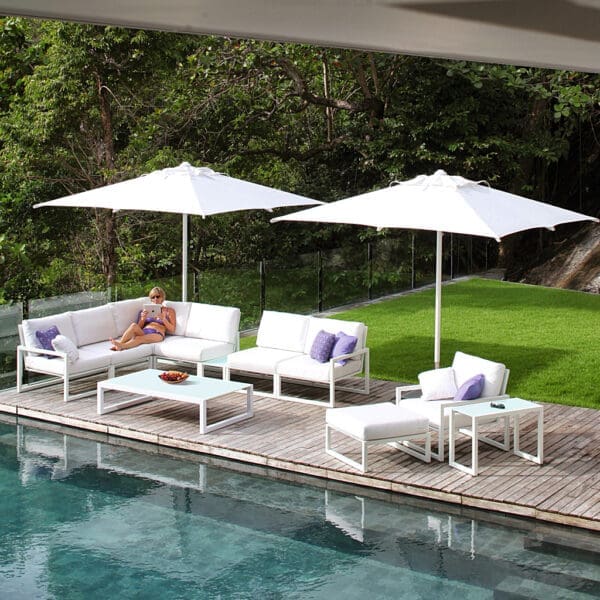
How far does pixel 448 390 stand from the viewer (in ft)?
26.7

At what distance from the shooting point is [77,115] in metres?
16.8

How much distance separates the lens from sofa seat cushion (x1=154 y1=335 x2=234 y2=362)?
33.9ft

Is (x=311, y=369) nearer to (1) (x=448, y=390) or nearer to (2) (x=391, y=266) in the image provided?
(1) (x=448, y=390)

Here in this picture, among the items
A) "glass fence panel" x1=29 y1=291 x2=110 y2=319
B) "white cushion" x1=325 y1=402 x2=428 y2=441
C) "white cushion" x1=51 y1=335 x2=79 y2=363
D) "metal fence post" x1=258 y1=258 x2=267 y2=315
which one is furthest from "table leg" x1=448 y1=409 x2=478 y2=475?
"metal fence post" x1=258 y1=258 x2=267 y2=315

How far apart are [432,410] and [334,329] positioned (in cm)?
225

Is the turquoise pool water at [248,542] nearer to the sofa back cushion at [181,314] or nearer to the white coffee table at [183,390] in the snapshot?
the white coffee table at [183,390]

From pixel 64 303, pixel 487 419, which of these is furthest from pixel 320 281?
pixel 487 419

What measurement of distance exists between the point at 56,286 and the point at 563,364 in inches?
361

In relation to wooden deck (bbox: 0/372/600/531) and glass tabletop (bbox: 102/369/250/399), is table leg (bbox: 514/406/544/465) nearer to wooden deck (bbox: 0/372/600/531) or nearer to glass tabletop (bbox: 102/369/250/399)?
wooden deck (bbox: 0/372/600/531)

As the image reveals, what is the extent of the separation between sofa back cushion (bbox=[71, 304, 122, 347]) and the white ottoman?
3.75 metres

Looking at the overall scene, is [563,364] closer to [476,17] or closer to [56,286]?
[56,286]

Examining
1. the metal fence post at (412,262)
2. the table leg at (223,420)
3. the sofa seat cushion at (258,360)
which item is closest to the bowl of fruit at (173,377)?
the table leg at (223,420)

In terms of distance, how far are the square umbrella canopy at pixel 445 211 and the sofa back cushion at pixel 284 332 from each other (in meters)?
1.24

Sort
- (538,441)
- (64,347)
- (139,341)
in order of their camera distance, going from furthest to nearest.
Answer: (139,341) < (64,347) < (538,441)
